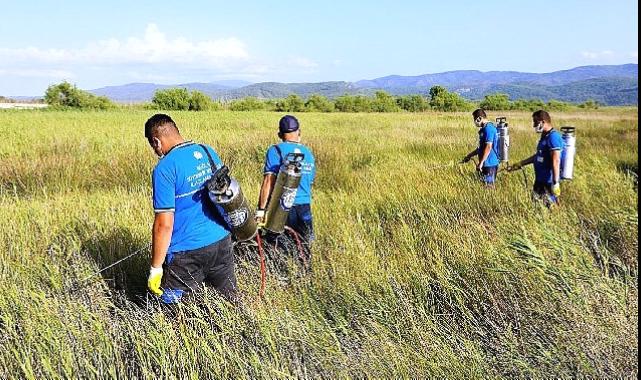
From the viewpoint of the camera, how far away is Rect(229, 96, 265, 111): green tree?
55.8m

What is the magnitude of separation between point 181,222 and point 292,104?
5639 centimetres

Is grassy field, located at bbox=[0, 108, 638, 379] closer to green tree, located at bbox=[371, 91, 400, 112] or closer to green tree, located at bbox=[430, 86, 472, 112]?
green tree, located at bbox=[371, 91, 400, 112]

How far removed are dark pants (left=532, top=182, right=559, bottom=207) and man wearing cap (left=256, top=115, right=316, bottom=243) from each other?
279cm

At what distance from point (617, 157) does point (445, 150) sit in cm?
392

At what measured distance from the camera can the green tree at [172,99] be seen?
51.7 meters

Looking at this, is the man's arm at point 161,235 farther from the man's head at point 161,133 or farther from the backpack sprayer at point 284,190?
the backpack sprayer at point 284,190

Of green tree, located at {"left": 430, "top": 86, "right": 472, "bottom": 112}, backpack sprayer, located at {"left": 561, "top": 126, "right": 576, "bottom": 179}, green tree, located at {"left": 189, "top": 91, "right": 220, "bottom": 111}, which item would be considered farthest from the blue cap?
green tree, located at {"left": 430, "top": 86, "right": 472, "bottom": 112}

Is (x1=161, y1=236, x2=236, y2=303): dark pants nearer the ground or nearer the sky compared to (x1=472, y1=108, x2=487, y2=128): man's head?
nearer the ground

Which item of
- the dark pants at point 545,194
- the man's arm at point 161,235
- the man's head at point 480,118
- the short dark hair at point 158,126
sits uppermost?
the short dark hair at point 158,126

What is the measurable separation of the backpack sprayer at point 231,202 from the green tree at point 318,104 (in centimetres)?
5486

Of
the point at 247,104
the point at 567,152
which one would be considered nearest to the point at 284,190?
the point at 567,152

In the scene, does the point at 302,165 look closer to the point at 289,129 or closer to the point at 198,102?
the point at 289,129

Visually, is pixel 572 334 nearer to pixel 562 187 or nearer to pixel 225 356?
pixel 225 356

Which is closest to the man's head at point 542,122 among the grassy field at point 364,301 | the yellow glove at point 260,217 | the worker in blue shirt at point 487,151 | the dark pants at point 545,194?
the dark pants at point 545,194
